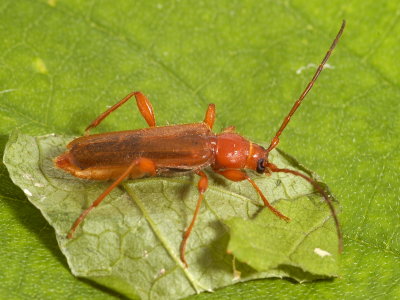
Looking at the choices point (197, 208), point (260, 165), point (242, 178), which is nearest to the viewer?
point (197, 208)

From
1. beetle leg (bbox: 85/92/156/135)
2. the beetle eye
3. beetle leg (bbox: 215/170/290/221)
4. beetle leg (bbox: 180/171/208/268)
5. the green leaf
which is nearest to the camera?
the green leaf

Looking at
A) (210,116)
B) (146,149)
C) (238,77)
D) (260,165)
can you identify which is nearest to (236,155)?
(260,165)

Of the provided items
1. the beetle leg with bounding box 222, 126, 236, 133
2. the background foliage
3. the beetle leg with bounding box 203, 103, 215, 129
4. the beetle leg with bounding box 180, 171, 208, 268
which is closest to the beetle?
the beetle leg with bounding box 180, 171, 208, 268

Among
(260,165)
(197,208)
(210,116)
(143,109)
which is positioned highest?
(210,116)

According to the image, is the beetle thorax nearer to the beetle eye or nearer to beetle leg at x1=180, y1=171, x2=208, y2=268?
the beetle eye

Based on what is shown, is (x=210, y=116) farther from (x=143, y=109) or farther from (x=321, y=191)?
(x=321, y=191)

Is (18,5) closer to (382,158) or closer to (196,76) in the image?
(196,76)
